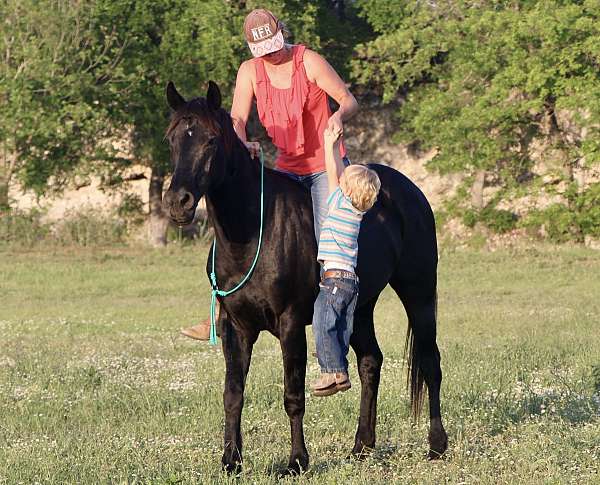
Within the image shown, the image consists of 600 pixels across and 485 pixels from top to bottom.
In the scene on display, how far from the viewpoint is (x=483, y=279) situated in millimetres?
20312

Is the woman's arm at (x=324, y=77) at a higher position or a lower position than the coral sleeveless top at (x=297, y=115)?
higher

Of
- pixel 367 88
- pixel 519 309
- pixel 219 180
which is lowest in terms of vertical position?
pixel 519 309

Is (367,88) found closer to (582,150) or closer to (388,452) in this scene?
(582,150)

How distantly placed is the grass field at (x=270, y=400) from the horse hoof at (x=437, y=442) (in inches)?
4.0

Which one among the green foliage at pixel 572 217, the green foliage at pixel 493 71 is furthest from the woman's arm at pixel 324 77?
the green foliage at pixel 572 217

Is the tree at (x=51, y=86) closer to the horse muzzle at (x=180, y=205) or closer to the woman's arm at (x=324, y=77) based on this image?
the woman's arm at (x=324, y=77)

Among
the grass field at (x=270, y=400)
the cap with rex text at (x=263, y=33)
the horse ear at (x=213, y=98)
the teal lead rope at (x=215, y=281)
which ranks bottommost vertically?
the grass field at (x=270, y=400)

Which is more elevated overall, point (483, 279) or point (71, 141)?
→ point (71, 141)

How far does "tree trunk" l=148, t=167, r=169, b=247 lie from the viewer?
93.8 ft

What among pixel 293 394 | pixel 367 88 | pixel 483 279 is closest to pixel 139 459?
pixel 293 394

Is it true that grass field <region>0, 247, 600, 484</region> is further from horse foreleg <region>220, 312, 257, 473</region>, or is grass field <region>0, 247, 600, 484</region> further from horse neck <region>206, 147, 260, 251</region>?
horse neck <region>206, 147, 260, 251</region>

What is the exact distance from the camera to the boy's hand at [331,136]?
6750 millimetres

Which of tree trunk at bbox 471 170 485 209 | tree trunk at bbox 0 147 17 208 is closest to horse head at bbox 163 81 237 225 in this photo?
tree trunk at bbox 0 147 17 208

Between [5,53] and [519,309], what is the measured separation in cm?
1499
